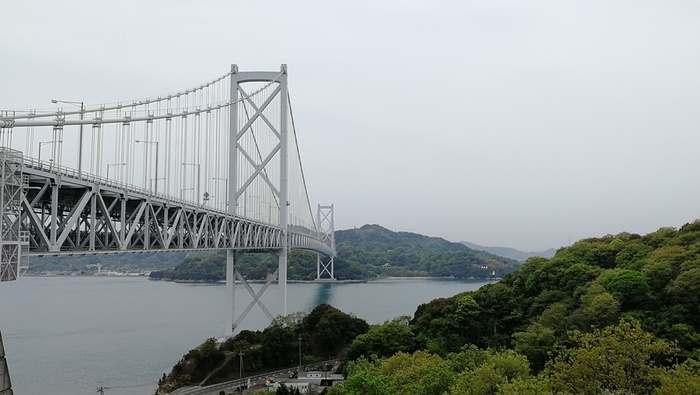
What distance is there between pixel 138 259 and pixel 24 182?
93710mm

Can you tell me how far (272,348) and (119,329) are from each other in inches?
541

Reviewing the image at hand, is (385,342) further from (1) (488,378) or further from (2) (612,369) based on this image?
(2) (612,369)

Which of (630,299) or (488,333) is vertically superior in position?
(630,299)

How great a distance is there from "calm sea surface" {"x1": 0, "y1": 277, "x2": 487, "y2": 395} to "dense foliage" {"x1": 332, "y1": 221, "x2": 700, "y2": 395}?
8379 mm

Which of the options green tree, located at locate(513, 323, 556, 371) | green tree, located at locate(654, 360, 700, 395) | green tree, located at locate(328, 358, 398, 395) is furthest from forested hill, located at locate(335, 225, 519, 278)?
green tree, located at locate(654, 360, 700, 395)

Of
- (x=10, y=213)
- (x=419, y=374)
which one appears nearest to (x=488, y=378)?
(x=419, y=374)

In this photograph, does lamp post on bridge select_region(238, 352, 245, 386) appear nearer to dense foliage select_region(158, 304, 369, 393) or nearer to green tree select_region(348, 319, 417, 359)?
dense foliage select_region(158, 304, 369, 393)

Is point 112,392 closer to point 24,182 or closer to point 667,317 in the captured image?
point 24,182

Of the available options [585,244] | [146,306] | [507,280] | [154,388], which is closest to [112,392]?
[154,388]

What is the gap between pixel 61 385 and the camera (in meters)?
16.6

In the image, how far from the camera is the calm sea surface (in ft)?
57.1

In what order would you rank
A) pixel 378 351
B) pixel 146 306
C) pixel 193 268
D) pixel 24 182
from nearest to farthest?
pixel 24 182 → pixel 378 351 → pixel 146 306 → pixel 193 268

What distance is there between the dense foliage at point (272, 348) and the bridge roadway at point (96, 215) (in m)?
3.82

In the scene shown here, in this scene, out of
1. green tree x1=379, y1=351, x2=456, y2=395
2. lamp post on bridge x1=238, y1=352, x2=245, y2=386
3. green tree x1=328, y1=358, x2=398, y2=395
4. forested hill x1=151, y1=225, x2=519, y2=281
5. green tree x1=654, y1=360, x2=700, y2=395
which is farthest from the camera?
forested hill x1=151, y1=225, x2=519, y2=281
